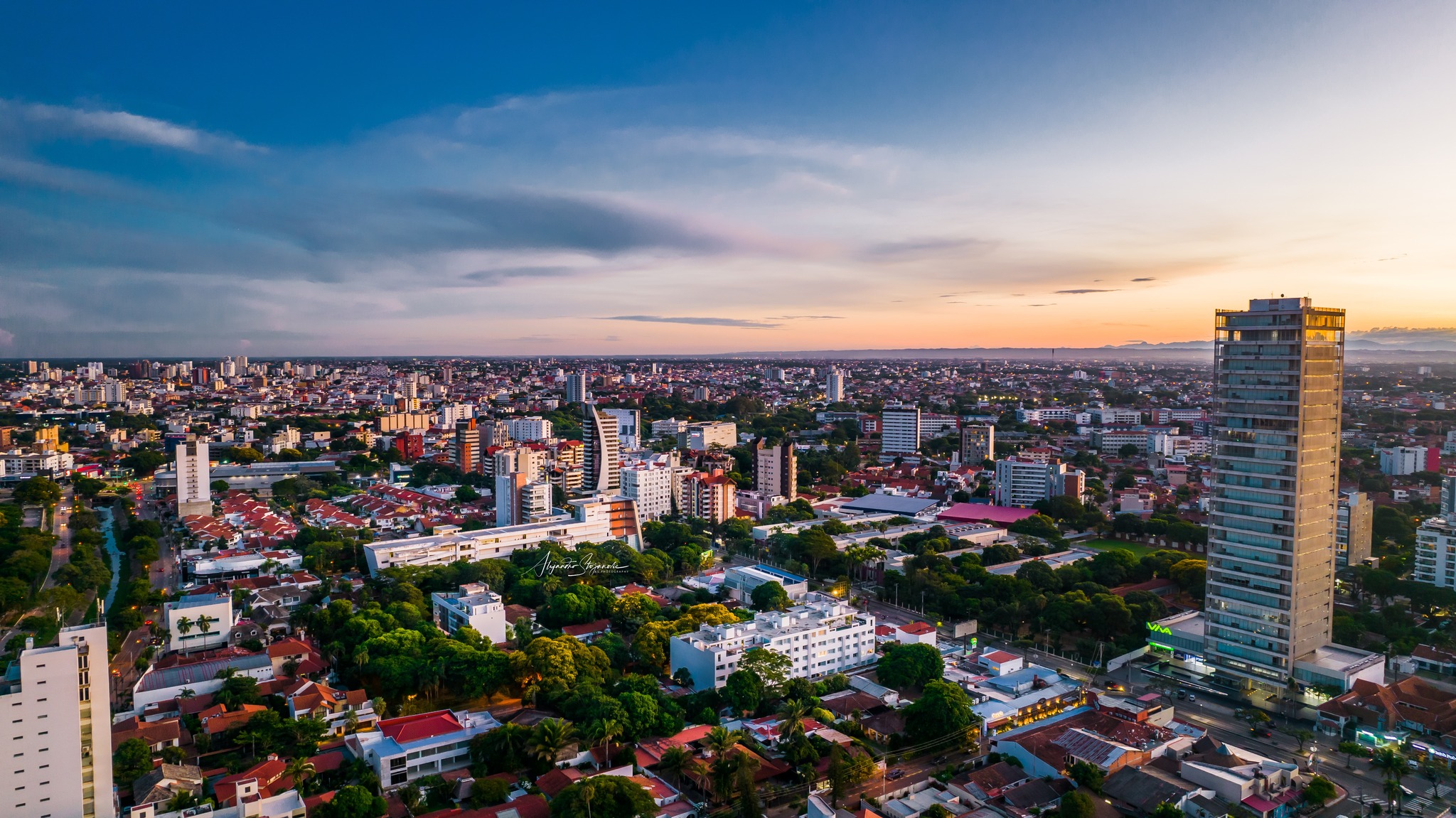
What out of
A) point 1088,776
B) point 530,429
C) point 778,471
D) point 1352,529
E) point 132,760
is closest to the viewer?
point 1088,776

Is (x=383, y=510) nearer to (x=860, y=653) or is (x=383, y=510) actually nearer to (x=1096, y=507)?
(x=860, y=653)

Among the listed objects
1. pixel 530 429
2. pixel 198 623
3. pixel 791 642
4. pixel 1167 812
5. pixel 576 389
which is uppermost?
pixel 576 389

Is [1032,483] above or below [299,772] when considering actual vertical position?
above

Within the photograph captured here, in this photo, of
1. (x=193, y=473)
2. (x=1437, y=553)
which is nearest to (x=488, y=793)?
(x=1437, y=553)

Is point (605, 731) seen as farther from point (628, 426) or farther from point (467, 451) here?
point (628, 426)

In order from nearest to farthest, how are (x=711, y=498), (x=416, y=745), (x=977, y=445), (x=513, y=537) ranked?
(x=416, y=745) < (x=513, y=537) < (x=711, y=498) < (x=977, y=445)

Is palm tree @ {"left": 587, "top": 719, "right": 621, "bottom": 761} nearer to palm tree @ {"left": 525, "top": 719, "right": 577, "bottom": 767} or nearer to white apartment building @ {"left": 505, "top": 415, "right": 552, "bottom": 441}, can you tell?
palm tree @ {"left": 525, "top": 719, "right": 577, "bottom": 767}
